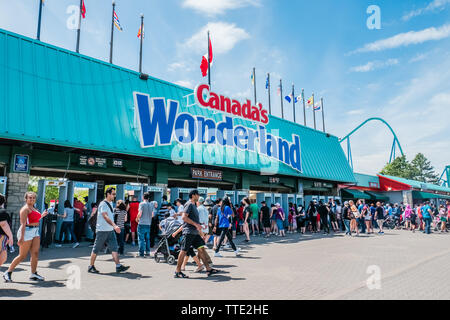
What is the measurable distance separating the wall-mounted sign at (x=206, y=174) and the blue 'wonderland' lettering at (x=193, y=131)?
1.77 m

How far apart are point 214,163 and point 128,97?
5434 millimetres

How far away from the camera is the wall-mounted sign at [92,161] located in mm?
13352

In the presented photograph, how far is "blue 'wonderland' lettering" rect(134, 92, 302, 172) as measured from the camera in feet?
47.3

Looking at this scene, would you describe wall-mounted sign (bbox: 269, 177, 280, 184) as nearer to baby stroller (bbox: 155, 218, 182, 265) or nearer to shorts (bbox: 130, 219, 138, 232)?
shorts (bbox: 130, 219, 138, 232)

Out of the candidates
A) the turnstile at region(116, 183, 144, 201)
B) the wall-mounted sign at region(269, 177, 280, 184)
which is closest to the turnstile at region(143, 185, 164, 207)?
the turnstile at region(116, 183, 144, 201)

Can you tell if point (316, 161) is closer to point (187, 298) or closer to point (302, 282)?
point (302, 282)

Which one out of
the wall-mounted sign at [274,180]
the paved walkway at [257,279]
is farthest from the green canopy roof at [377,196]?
the paved walkway at [257,279]

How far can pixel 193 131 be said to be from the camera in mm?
16266

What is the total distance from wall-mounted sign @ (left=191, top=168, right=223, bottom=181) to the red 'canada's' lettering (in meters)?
3.52

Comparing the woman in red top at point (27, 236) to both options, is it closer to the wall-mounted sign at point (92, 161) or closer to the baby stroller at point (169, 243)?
the baby stroller at point (169, 243)

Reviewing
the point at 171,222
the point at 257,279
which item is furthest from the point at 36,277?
the point at 257,279

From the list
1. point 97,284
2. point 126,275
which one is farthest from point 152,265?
point 97,284

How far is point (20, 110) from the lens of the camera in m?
10.7
